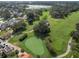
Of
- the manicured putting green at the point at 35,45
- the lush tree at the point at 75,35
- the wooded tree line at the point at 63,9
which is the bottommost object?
the manicured putting green at the point at 35,45

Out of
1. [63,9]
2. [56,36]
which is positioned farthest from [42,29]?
[63,9]

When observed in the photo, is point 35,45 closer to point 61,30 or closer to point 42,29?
point 42,29

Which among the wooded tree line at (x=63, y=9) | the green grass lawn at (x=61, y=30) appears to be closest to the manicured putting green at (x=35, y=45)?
the green grass lawn at (x=61, y=30)

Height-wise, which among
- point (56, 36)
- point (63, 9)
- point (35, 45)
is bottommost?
point (35, 45)

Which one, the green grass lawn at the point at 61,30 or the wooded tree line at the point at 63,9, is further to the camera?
the wooded tree line at the point at 63,9

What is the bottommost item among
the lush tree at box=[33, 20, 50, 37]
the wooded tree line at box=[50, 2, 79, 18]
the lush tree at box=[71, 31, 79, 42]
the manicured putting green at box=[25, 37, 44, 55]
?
the manicured putting green at box=[25, 37, 44, 55]

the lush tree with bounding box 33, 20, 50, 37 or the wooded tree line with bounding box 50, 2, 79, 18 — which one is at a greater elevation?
the wooded tree line with bounding box 50, 2, 79, 18

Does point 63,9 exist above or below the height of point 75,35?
above

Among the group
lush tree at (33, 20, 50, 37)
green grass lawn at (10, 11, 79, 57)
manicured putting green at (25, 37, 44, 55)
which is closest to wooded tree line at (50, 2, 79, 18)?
green grass lawn at (10, 11, 79, 57)

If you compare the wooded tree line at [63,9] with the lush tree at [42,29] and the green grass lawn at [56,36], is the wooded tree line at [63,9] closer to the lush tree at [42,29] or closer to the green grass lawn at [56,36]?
the green grass lawn at [56,36]

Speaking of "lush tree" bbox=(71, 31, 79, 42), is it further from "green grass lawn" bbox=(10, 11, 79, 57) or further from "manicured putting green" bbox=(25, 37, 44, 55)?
"manicured putting green" bbox=(25, 37, 44, 55)
